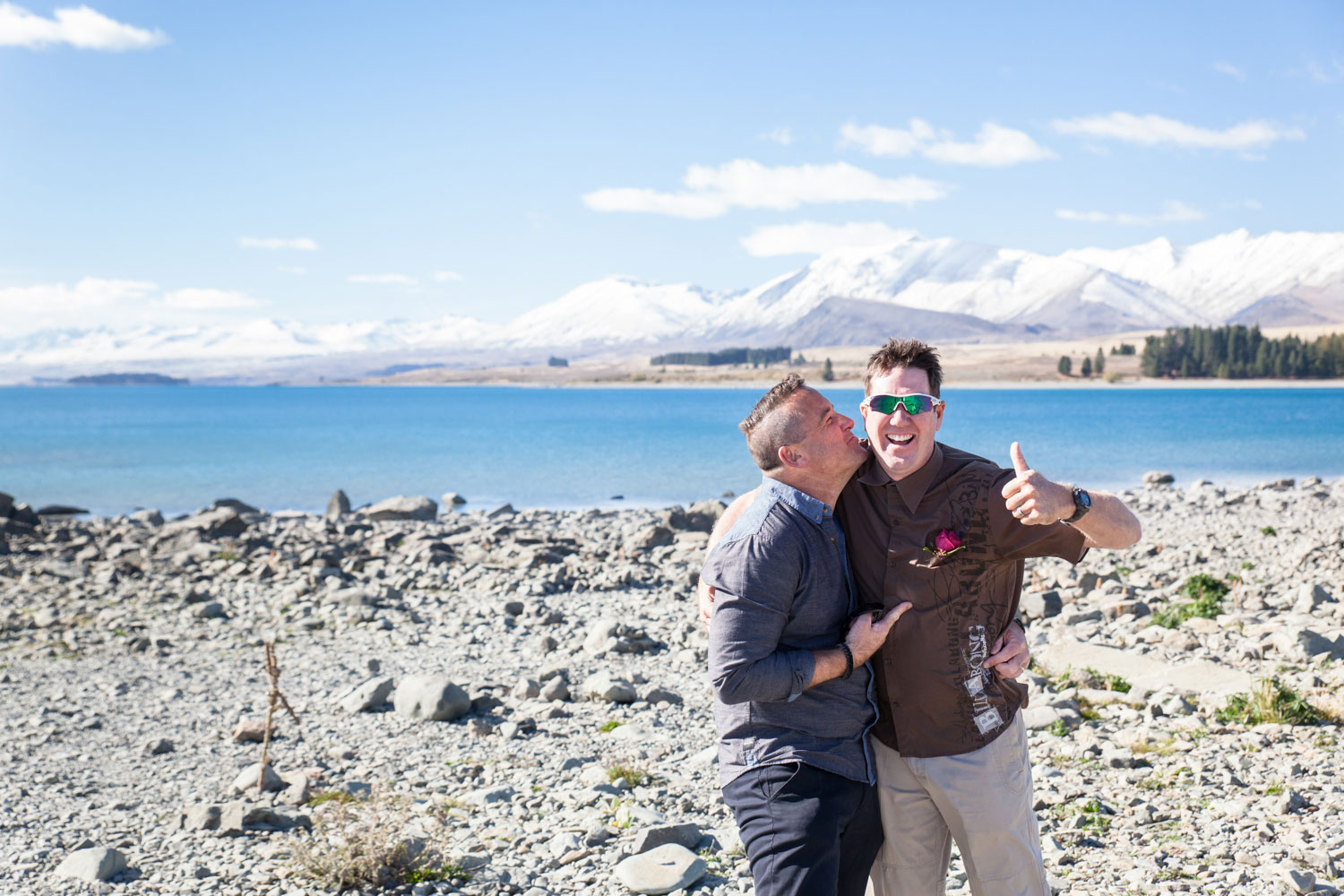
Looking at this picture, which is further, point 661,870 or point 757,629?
point 661,870

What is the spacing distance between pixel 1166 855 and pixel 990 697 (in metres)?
2.87

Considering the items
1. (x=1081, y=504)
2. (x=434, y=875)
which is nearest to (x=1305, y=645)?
(x=1081, y=504)

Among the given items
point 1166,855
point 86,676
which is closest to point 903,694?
point 1166,855

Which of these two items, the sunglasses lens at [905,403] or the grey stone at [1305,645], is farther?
the grey stone at [1305,645]

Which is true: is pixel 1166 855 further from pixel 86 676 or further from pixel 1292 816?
pixel 86 676

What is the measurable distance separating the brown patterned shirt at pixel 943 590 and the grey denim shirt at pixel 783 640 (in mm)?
140

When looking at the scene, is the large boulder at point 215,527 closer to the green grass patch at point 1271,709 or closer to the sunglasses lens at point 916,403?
the green grass patch at point 1271,709

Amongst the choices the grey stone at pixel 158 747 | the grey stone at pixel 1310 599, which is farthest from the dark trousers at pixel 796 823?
the grey stone at pixel 1310 599

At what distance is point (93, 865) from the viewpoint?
22.8ft

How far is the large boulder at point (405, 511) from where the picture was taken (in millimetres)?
30828

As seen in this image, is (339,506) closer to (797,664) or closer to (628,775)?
(628,775)

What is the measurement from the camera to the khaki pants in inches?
161

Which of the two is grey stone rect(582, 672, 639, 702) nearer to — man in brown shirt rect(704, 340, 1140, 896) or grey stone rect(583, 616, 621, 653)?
grey stone rect(583, 616, 621, 653)

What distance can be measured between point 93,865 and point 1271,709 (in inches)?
342
